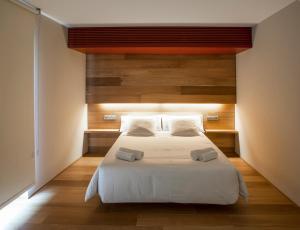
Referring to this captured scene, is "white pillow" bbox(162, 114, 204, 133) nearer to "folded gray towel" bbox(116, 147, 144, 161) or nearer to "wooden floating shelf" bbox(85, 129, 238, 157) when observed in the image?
"wooden floating shelf" bbox(85, 129, 238, 157)

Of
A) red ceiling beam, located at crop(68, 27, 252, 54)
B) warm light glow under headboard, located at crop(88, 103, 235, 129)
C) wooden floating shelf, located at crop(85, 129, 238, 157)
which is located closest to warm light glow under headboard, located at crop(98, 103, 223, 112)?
warm light glow under headboard, located at crop(88, 103, 235, 129)

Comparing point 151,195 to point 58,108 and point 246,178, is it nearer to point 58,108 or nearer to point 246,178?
point 246,178

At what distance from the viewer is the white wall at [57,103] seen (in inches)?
134

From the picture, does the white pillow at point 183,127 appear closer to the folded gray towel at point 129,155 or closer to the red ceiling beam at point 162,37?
the red ceiling beam at point 162,37

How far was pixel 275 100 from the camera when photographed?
3408 mm

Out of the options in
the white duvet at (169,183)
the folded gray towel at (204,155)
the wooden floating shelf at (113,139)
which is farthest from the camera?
the wooden floating shelf at (113,139)

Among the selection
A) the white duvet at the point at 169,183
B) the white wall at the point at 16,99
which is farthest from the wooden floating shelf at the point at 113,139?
the white duvet at the point at 169,183

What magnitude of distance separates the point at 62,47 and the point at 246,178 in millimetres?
3298


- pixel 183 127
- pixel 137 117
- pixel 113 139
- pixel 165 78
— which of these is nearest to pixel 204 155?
pixel 183 127

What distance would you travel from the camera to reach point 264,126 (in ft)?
12.4

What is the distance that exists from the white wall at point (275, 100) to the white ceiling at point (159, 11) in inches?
12.5

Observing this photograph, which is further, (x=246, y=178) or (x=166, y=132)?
(x=166, y=132)

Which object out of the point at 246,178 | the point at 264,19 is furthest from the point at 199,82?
the point at 246,178

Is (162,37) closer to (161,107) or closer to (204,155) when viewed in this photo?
(161,107)
